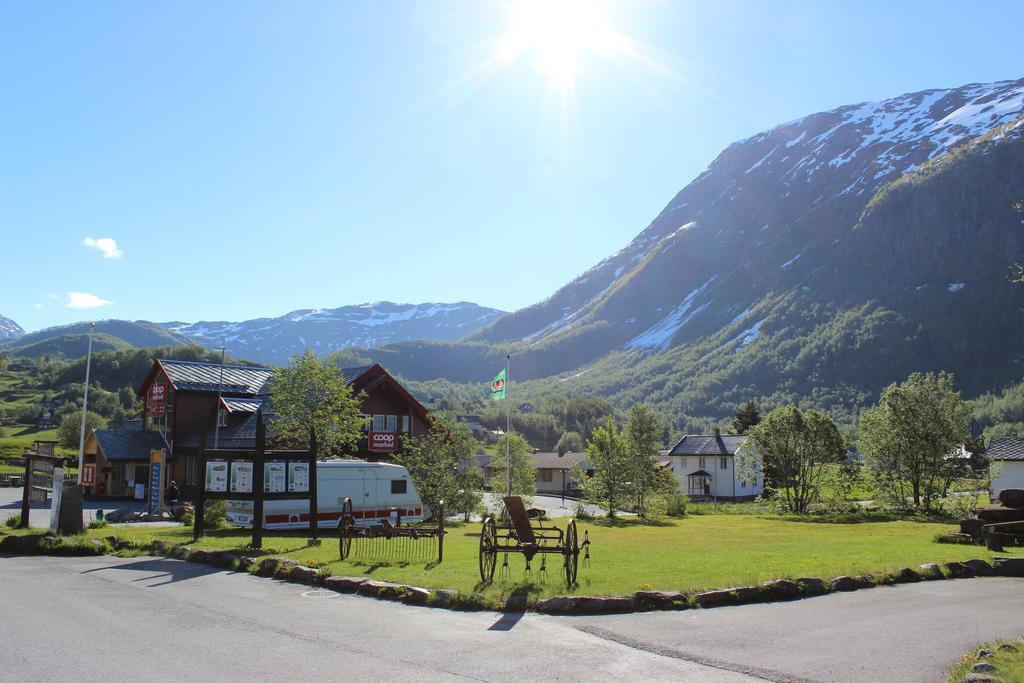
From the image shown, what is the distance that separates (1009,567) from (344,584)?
15288mm

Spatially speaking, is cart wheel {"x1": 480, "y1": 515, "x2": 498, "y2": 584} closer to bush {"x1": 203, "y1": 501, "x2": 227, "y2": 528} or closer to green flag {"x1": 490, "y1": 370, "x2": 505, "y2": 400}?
bush {"x1": 203, "y1": 501, "x2": 227, "y2": 528}

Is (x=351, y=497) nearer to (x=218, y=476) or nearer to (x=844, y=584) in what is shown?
(x=218, y=476)

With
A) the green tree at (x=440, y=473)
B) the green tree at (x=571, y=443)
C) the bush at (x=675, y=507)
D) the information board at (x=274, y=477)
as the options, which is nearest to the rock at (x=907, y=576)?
the information board at (x=274, y=477)

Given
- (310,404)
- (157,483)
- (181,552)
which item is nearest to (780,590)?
(181,552)

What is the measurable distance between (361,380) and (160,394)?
15.9 meters

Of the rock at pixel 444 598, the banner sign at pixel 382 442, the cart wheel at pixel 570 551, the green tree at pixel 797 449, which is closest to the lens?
the rock at pixel 444 598

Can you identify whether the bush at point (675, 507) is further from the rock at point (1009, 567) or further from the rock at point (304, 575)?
the rock at point (304, 575)

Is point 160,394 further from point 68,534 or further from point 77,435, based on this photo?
point 77,435

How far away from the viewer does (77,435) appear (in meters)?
89.3

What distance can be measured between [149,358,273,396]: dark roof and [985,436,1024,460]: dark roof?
5704 centimetres

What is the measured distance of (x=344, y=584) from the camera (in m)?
14.6

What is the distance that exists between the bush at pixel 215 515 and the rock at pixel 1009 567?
25.9 m

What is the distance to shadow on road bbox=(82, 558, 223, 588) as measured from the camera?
15.8 meters

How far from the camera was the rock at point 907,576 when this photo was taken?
15773mm
